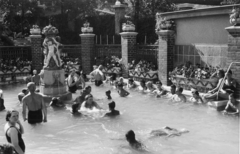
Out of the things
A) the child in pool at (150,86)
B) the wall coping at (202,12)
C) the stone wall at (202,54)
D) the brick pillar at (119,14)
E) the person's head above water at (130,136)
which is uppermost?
the brick pillar at (119,14)

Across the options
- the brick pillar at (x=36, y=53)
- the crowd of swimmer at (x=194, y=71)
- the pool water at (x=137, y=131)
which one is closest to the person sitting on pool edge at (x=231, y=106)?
the pool water at (x=137, y=131)

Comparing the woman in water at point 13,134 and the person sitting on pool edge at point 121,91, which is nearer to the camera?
the woman in water at point 13,134

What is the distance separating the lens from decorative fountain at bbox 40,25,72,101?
466 inches

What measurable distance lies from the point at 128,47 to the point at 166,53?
2821 millimetres

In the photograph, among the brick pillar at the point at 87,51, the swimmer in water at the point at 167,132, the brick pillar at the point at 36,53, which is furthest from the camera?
the brick pillar at the point at 87,51

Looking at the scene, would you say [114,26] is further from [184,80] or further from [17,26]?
[184,80]

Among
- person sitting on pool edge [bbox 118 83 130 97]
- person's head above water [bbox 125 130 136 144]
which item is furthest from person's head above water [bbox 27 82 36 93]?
person sitting on pool edge [bbox 118 83 130 97]

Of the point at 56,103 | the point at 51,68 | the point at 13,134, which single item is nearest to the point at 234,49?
the point at 56,103

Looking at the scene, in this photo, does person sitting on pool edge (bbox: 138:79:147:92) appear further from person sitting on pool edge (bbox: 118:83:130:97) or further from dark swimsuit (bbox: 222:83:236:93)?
dark swimsuit (bbox: 222:83:236:93)

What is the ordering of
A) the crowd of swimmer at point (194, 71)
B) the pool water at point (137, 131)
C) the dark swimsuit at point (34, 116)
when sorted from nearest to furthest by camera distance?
the pool water at point (137, 131) → the dark swimsuit at point (34, 116) → the crowd of swimmer at point (194, 71)

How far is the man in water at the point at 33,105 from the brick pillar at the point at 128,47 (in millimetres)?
8993

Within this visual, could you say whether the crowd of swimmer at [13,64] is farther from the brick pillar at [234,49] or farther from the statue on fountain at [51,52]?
the brick pillar at [234,49]

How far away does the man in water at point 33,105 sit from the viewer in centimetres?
819

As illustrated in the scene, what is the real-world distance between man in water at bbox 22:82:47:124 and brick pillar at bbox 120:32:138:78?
899 centimetres
